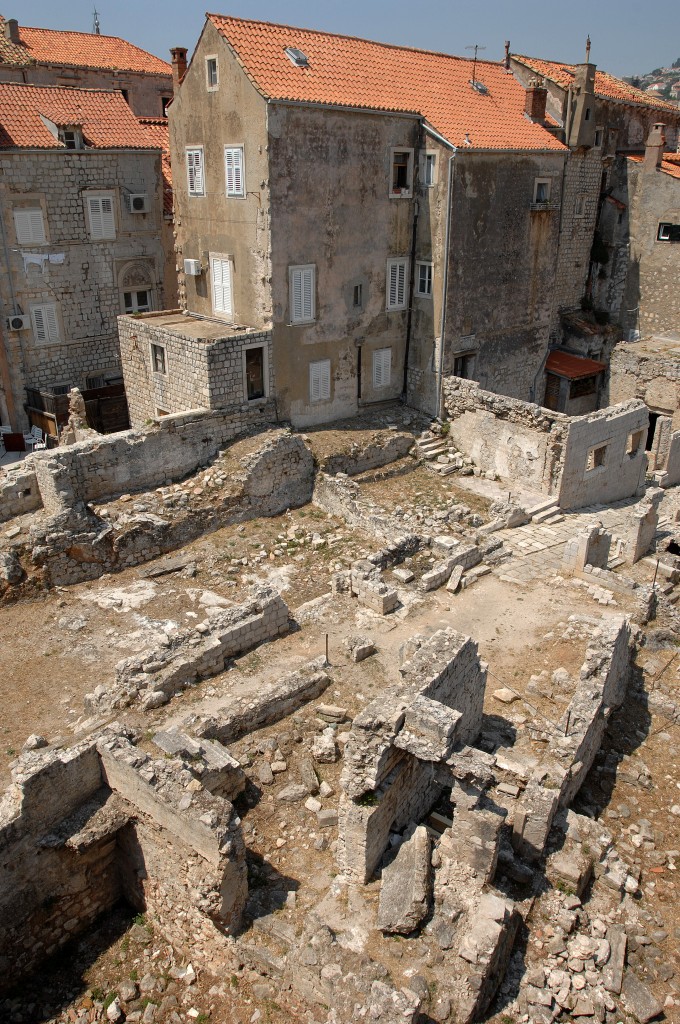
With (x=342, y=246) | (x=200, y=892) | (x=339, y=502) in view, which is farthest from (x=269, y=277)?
(x=200, y=892)

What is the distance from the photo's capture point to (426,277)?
25.0 meters

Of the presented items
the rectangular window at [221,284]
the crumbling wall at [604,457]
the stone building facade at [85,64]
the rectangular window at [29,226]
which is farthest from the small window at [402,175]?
the stone building facade at [85,64]

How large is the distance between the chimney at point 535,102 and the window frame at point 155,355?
16315 millimetres

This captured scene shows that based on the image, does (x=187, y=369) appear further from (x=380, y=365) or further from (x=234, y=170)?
(x=380, y=365)

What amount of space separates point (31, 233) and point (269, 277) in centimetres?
922

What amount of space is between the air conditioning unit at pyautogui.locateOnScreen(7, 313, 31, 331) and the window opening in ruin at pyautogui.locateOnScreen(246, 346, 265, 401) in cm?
888

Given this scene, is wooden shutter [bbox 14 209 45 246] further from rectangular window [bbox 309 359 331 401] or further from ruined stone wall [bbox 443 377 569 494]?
ruined stone wall [bbox 443 377 569 494]

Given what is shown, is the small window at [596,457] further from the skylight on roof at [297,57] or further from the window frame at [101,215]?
the window frame at [101,215]

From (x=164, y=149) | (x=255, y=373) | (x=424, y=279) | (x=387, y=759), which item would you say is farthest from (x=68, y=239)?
(x=387, y=759)

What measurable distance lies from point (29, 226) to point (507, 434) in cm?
1680

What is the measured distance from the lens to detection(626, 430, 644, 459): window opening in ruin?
77.4 feet

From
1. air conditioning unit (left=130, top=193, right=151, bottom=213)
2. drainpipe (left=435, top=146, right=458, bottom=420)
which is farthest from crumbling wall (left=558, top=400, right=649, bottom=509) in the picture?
air conditioning unit (left=130, top=193, right=151, bottom=213)

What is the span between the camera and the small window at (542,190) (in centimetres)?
2656

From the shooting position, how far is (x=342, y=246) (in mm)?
23047
